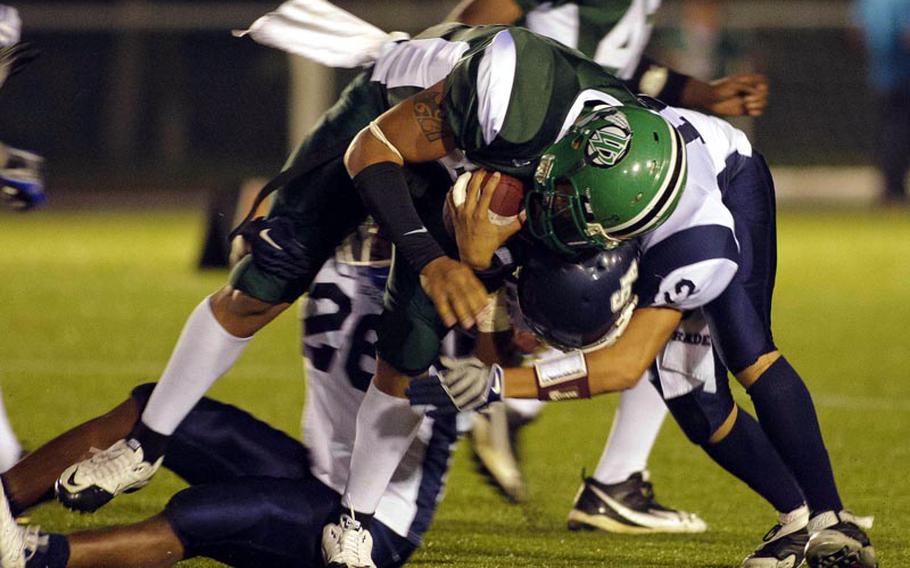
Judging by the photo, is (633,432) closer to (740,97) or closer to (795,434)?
(795,434)

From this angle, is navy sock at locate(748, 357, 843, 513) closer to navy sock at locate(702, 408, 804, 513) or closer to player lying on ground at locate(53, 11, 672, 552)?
navy sock at locate(702, 408, 804, 513)

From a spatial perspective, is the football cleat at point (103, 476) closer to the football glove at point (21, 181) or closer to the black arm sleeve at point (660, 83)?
the football glove at point (21, 181)

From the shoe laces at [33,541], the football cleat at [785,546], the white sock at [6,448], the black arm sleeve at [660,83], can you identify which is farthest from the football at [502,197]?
the black arm sleeve at [660,83]

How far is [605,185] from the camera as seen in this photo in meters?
3.73

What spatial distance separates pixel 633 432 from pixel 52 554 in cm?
187

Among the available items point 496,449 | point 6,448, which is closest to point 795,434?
point 496,449

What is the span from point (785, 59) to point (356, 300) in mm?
12871

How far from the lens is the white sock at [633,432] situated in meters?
4.82

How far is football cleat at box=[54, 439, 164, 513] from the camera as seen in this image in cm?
393

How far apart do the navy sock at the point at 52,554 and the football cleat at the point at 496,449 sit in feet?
5.78

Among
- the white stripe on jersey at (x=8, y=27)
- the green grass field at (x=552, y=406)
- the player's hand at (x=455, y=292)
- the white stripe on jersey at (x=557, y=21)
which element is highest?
the white stripe on jersey at (x=8, y=27)

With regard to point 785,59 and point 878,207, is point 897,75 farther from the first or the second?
point 785,59

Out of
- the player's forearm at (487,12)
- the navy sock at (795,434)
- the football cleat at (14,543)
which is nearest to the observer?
the football cleat at (14,543)

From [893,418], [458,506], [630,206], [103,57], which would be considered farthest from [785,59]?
[630,206]
